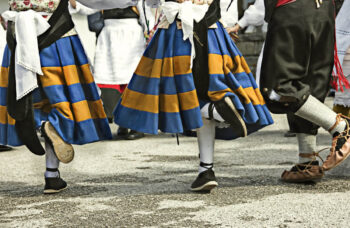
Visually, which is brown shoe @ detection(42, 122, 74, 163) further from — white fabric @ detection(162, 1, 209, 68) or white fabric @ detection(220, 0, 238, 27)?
white fabric @ detection(220, 0, 238, 27)

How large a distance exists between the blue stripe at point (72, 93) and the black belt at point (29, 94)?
0.15m

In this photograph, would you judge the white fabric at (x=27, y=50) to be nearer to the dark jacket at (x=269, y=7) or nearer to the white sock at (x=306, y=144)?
the dark jacket at (x=269, y=7)

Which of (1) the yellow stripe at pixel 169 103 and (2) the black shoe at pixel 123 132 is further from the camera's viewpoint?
(2) the black shoe at pixel 123 132

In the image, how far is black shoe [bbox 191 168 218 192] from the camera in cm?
378

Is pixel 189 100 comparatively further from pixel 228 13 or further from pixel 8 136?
pixel 8 136

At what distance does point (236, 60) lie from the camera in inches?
151

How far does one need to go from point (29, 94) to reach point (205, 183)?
3.86 ft

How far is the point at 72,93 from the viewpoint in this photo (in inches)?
155

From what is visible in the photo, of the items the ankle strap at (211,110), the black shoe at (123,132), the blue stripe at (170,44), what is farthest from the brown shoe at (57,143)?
the black shoe at (123,132)

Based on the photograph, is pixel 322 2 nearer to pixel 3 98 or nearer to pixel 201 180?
pixel 201 180

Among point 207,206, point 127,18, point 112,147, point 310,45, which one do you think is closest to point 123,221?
point 207,206

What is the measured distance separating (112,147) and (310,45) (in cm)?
292

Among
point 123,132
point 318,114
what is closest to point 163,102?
point 318,114

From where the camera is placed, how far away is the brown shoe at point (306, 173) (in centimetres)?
396
